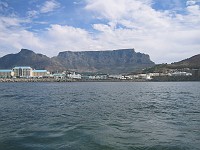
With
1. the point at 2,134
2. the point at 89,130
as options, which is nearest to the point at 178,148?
the point at 89,130

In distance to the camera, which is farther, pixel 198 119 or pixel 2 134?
pixel 198 119

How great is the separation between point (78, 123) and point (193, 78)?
192m

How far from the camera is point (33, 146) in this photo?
512 inches

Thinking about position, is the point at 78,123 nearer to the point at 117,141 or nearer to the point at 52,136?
the point at 52,136

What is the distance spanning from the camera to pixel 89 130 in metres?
16.7

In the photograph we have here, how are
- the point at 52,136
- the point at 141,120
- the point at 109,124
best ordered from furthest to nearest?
the point at 141,120 < the point at 109,124 < the point at 52,136

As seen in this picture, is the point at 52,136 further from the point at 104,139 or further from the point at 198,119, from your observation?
the point at 198,119

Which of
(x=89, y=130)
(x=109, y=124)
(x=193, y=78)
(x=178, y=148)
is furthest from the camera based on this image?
(x=193, y=78)

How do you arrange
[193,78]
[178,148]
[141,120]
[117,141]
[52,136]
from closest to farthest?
1. [178,148]
2. [117,141]
3. [52,136]
4. [141,120]
5. [193,78]

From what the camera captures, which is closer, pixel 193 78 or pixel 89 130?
pixel 89 130

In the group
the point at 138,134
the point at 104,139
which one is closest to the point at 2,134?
the point at 104,139

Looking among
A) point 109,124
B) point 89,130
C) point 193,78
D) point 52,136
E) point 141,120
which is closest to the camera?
point 52,136

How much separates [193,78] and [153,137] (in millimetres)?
194567

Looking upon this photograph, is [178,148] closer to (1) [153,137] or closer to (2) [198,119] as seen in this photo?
(1) [153,137]
